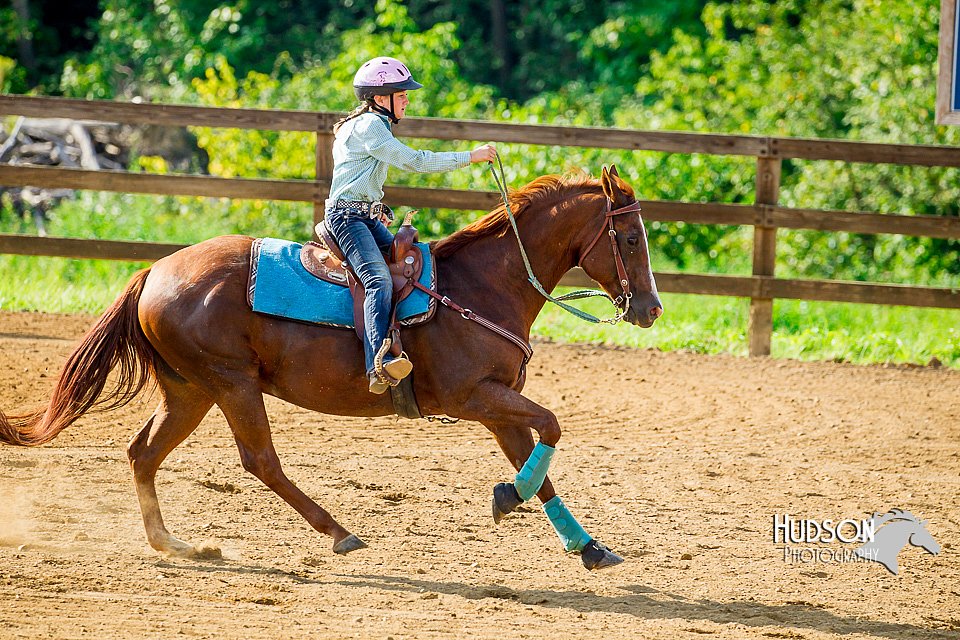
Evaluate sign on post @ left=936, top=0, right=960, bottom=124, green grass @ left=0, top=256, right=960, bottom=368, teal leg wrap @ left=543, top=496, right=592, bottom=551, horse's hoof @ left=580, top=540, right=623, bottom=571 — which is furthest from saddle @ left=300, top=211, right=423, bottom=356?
sign on post @ left=936, top=0, right=960, bottom=124

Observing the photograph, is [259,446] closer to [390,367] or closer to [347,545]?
[347,545]

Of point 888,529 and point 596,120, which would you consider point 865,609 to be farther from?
point 596,120

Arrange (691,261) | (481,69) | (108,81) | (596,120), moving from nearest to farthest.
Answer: (691,261), (596,120), (108,81), (481,69)

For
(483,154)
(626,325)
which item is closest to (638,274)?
(483,154)

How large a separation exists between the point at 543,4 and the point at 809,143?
1323cm

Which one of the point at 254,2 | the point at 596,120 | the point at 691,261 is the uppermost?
the point at 254,2

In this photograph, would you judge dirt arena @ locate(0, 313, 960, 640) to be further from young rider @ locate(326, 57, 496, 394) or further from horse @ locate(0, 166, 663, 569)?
young rider @ locate(326, 57, 496, 394)

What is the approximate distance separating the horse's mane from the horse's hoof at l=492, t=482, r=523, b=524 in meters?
1.28

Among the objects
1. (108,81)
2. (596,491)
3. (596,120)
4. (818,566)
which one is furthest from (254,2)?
(818,566)

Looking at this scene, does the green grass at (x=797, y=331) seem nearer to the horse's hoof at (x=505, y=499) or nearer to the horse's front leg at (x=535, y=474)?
the horse's front leg at (x=535, y=474)

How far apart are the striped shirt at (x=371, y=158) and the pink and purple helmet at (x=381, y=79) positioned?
12 cm

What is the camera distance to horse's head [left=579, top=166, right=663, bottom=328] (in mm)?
5578

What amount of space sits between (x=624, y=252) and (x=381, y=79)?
1.47m

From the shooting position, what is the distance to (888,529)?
20.2 feet
